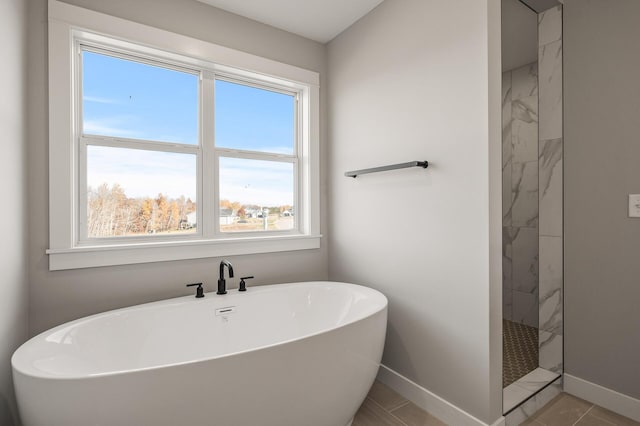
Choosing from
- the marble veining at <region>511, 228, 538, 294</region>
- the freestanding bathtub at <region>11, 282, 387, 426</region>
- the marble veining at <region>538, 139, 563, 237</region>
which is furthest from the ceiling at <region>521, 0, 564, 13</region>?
the freestanding bathtub at <region>11, 282, 387, 426</region>

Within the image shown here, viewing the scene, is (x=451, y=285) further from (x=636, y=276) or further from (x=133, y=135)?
(x=133, y=135)

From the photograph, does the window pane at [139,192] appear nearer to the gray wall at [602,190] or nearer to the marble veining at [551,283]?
the marble veining at [551,283]

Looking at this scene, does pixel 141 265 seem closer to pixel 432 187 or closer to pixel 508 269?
pixel 432 187

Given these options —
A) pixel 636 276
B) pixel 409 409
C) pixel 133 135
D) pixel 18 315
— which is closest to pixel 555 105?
pixel 636 276

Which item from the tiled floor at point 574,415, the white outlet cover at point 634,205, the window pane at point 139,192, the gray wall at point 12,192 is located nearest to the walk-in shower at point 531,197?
the tiled floor at point 574,415

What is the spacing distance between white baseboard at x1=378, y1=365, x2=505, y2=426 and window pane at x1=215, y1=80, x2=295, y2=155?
1866 millimetres

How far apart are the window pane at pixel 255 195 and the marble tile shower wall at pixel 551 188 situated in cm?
185

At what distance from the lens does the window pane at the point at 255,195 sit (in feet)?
7.96

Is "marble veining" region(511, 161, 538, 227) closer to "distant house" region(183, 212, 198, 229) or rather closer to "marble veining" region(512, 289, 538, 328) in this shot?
"marble veining" region(512, 289, 538, 328)

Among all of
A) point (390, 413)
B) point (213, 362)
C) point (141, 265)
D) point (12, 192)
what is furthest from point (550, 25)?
point (12, 192)

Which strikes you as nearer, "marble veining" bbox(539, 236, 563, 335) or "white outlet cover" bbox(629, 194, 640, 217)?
"white outlet cover" bbox(629, 194, 640, 217)

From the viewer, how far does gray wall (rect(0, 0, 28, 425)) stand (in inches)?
54.2

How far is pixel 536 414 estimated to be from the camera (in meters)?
1.84

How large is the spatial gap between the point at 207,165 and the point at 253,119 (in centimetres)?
56
